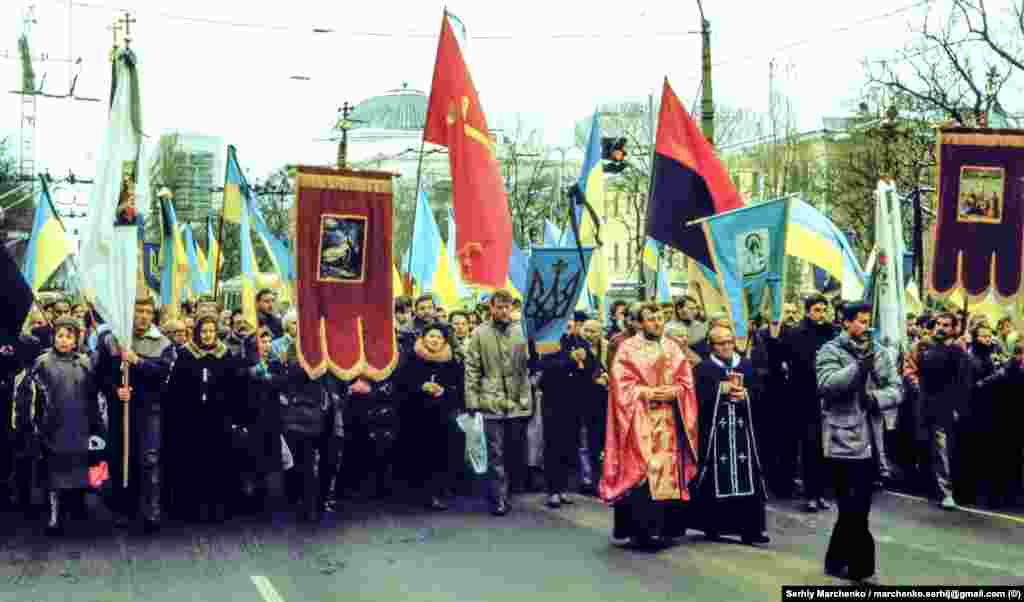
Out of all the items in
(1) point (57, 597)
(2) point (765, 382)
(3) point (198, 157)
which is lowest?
(1) point (57, 597)

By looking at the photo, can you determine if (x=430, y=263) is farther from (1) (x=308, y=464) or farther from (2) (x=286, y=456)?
(1) (x=308, y=464)

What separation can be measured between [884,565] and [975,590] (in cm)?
114

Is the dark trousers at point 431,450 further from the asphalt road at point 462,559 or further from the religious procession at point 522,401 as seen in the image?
the asphalt road at point 462,559

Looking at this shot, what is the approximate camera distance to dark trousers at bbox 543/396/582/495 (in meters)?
14.0

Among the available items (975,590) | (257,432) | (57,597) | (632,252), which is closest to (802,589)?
(975,590)

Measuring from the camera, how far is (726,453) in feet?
37.6

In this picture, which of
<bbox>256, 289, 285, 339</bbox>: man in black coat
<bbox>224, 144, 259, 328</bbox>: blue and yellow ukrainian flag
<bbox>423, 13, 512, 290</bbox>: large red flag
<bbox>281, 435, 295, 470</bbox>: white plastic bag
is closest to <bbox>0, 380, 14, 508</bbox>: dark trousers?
<bbox>281, 435, 295, 470</bbox>: white plastic bag

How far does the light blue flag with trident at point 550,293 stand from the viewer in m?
14.7

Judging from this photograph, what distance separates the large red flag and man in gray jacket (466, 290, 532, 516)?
42 centimetres

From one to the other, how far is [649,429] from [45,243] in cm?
1163

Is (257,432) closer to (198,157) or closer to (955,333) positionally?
(955,333)

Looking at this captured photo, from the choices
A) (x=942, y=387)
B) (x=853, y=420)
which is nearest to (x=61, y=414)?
(x=853, y=420)

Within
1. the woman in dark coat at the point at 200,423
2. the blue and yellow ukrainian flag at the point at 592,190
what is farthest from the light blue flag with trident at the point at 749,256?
the woman in dark coat at the point at 200,423

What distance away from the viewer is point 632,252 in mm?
69938
